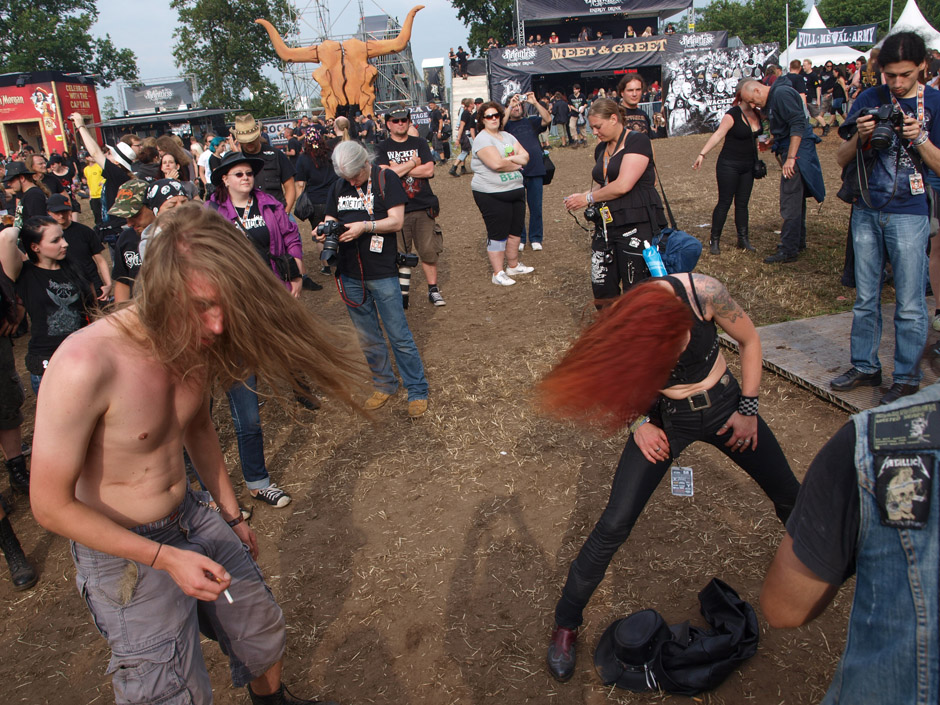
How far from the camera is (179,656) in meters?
1.88

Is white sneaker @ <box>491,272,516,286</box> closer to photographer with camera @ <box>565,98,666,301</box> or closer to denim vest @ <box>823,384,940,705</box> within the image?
photographer with camera @ <box>565,98,666,301</box>

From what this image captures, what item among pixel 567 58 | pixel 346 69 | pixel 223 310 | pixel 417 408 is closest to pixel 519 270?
pixel 417 408

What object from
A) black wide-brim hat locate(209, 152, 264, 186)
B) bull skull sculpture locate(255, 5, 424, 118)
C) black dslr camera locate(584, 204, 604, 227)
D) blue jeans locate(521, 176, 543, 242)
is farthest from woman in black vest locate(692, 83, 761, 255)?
bull skull sculpture locate(255, 5, 424, 118)

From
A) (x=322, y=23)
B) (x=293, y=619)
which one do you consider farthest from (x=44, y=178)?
(x=322, y=23)

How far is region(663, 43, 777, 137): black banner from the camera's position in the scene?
2361cm

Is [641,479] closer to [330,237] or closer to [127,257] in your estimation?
[330,237]

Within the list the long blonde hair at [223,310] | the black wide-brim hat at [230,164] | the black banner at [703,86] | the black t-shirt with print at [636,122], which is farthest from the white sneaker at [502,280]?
the black banner at [703,86]

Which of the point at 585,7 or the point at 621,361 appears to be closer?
the point at 621,361

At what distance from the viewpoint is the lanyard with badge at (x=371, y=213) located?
178 inches

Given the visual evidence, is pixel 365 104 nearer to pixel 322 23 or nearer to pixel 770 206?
pixel 770 206

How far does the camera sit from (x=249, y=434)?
12.7ft

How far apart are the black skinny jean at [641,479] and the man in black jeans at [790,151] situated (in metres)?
5.40

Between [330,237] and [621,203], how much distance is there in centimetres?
215

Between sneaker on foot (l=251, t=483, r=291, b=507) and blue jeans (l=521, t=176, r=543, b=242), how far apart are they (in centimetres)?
467
